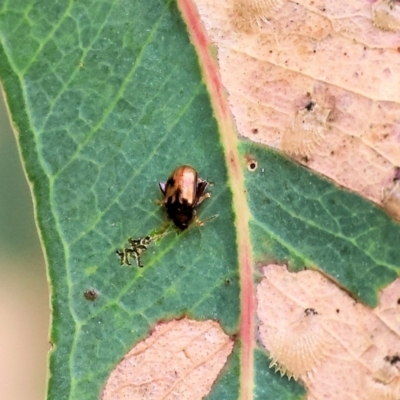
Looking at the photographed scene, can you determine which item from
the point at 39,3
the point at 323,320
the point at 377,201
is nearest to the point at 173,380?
the point at 323,320

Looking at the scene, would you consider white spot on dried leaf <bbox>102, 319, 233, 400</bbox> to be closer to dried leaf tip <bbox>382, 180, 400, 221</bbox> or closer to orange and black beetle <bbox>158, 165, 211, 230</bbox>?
orange and black beetle <bbox>158, 165, 211, 230</bbox>

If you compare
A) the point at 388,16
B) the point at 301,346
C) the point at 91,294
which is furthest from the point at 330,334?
the point at 388,16

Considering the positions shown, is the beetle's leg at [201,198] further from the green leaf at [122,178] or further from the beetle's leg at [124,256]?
the beetle's leg at [124,256]

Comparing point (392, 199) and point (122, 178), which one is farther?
point (122, 178)

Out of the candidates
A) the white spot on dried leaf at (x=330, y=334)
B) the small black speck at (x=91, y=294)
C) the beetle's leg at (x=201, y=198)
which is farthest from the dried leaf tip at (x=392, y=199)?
the small black speck at (x=91, y=294)

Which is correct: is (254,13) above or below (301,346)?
above

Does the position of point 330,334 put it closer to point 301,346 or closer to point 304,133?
point 301,346

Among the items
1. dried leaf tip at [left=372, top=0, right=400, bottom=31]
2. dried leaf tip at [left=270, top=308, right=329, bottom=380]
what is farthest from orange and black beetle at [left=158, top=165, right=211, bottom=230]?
dried leaf tip at [left=372, top=0, right=400, bottom=31]
